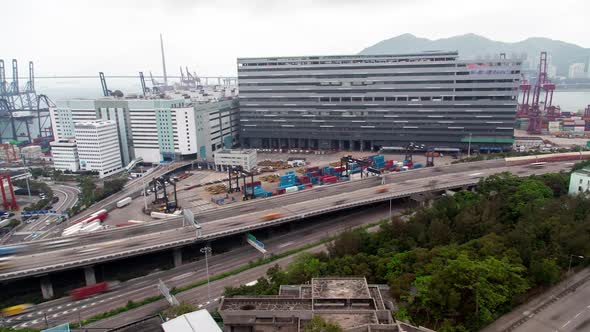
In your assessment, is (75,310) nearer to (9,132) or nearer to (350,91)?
(350,91)

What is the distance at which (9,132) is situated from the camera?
117 meters

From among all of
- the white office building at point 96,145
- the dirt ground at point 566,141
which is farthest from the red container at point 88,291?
the dirt ground at point 566,141

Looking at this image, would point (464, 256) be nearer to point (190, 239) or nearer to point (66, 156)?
point (190, 239)

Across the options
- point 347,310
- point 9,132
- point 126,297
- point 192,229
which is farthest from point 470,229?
point 9,132

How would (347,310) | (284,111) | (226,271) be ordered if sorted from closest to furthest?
1. (347,310)
2. (226,271)
3. (284,111)

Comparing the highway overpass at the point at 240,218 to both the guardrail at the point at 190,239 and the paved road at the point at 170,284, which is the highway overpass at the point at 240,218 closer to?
the guardrail at the point at 190,239

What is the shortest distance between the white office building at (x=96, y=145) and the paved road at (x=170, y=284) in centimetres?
4454

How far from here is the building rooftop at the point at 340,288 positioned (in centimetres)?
2045

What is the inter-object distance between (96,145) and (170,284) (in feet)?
157

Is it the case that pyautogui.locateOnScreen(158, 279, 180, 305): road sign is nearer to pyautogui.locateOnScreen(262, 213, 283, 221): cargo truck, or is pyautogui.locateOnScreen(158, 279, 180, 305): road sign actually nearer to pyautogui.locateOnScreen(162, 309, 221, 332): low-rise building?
pyautogui.locateOnScreen(162, 309, 221, 332): low-rise building

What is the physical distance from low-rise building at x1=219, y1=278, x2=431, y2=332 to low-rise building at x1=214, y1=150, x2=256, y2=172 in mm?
48493

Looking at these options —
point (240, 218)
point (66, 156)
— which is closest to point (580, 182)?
point (240, 218)

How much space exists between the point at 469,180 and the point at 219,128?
53.2 meters

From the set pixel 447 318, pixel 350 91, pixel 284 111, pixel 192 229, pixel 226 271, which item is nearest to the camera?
pixel 447 318
